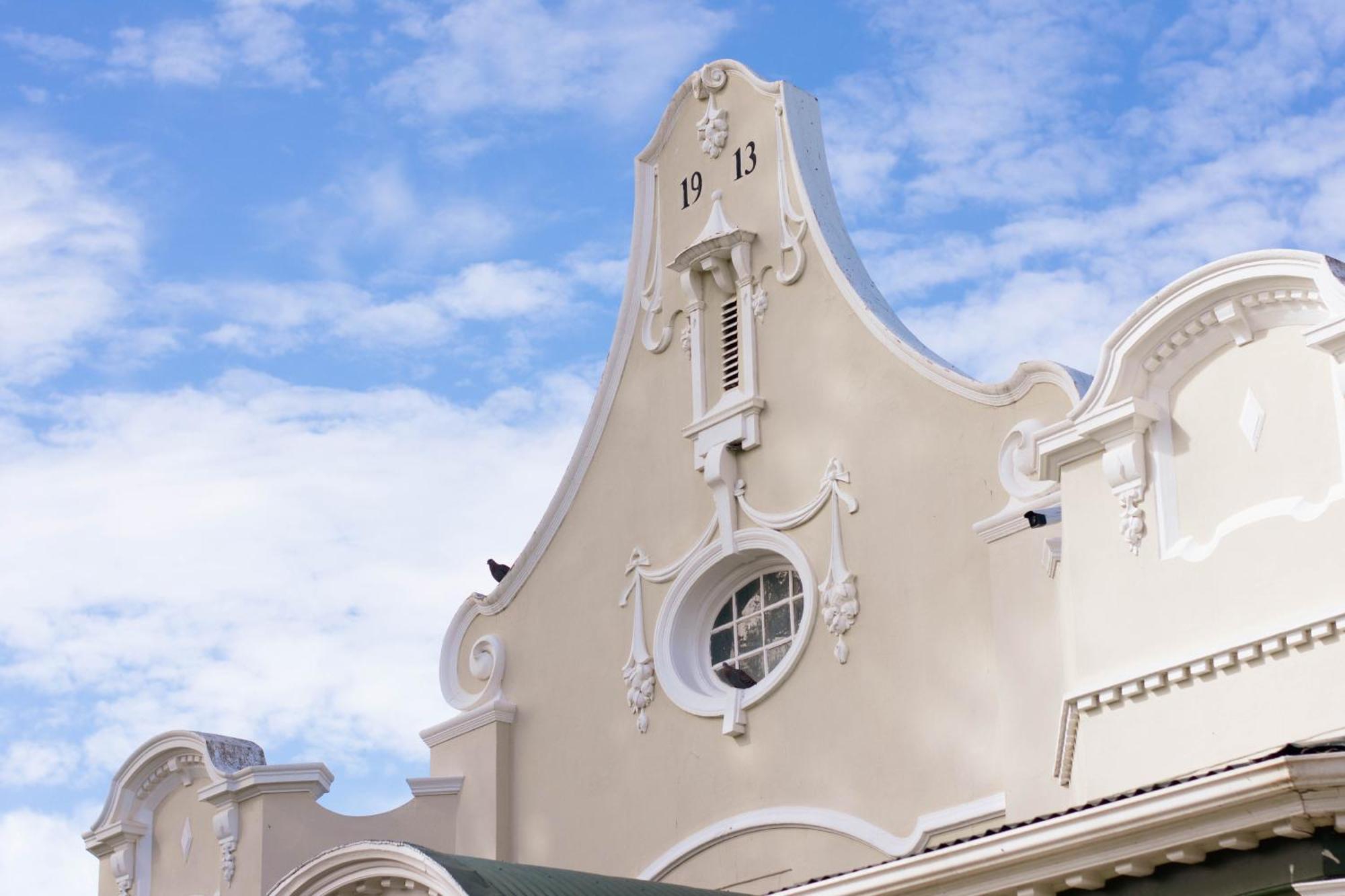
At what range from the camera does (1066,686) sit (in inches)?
553

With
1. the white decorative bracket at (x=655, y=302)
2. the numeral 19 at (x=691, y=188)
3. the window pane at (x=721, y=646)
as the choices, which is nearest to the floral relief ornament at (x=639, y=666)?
the window pane at (x=721, y=646)

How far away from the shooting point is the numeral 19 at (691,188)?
2002cm

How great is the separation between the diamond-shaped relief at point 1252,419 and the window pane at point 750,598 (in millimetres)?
5703

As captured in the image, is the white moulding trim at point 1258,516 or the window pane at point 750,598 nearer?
the white moulding trim at point 1258,516

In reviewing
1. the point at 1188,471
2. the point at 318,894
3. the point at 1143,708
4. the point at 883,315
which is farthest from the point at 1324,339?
the point at 318,894

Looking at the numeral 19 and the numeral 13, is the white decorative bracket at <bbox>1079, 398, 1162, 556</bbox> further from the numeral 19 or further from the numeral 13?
the numeral 19

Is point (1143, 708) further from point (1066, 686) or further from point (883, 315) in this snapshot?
point (883, 315)

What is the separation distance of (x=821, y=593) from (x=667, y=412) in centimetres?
274

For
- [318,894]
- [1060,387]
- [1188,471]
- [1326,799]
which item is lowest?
[1326,799]

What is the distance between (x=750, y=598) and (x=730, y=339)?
7.29 feet

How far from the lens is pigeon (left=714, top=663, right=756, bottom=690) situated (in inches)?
717

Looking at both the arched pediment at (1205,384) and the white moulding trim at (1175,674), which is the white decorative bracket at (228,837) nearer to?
the white moulding trim at (1175,674)

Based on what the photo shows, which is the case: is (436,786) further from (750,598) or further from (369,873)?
(369,873)

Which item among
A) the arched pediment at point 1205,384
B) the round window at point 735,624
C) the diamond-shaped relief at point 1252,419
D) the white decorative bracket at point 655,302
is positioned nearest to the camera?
the arched pediment at point 1205,384
